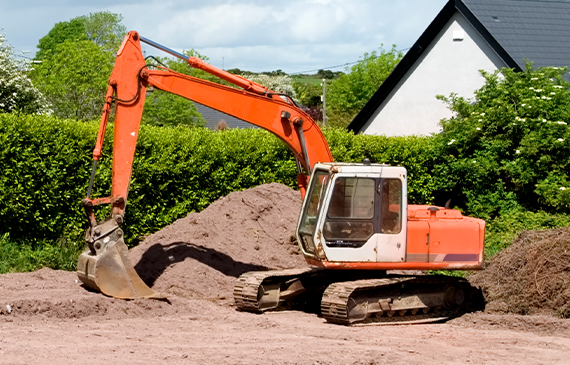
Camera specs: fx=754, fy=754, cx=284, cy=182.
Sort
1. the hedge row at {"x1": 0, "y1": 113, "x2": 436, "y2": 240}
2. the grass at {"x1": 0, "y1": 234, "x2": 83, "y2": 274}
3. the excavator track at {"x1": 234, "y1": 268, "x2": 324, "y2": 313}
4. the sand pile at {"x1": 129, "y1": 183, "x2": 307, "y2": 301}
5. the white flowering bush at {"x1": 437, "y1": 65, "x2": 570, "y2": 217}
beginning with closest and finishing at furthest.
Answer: the excavator track at {"x1": 234, "y1": 268, "x2": 324, "y2": 313}
the sand pile at {"x1": 129, "y1": 183, "x2": 307, "y2": 301}
the grass at {"x1": 0, "y1": 234, "x2": 83, "y2": 274}
the hedge row at {"x1": 0, "y1": 113, "x2": 436, "y2": 240}
the white flowering bush at {"x1": 437, "y1": 65, "x2": 570, "y2": 217}

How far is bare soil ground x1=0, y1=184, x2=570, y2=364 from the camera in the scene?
8.34m

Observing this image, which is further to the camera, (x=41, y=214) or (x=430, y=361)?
(x=41, y=214)

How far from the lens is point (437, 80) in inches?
953

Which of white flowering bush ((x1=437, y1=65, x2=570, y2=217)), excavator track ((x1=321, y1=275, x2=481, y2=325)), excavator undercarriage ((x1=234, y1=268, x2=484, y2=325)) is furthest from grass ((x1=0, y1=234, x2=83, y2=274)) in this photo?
white flowering bush ((x1=437, y1=65, x2=570, y2=217))

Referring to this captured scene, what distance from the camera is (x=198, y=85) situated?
1148cm

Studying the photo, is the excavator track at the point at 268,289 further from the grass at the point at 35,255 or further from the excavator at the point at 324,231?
the grass at the point at 35,255

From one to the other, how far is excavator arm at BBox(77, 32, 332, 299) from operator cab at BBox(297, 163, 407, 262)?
42.2 inches

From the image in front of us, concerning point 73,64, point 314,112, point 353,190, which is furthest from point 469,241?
point 314,112

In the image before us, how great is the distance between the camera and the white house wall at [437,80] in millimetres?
22906

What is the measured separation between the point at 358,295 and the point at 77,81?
89.9ft

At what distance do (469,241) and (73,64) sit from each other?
90.9 feet

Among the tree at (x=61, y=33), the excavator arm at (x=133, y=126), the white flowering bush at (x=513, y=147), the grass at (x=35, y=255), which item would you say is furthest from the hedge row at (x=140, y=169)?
the tree at (x=61, y=33)

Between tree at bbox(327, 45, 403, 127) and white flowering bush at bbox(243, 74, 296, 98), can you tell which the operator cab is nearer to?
tree at bbox(327, 45, 403, 127)

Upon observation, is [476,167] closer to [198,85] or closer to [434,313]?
[434,313]
